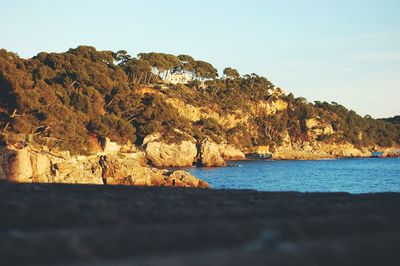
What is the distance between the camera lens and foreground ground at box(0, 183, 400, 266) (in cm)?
371

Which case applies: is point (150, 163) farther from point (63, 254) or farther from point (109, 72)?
point (63, 254)

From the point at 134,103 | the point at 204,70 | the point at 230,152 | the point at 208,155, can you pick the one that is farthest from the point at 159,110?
the point at 204,70

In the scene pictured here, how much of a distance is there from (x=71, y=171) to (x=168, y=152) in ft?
156

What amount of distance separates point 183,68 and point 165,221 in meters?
126

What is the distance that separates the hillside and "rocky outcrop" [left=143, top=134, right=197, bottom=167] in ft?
0.70

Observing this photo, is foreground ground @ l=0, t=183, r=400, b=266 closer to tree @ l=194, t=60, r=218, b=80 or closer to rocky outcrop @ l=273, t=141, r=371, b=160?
rocky outcrop @ l=273, t=141, r=371, b=160

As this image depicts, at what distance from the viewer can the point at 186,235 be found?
15.0ft

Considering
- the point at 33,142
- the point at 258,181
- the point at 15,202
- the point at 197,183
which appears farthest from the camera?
the point at 258,181

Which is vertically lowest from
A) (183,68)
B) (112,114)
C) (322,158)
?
(322,158)

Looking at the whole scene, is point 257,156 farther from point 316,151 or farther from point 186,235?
point 186,235

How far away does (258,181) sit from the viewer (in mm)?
60531

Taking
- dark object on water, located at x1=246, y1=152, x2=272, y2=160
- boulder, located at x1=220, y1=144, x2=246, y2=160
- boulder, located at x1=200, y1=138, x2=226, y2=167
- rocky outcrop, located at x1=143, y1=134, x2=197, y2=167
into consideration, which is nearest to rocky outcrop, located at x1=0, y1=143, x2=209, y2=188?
rocky outcrop, located at x1=143, y1=134, x2=197, y2=167

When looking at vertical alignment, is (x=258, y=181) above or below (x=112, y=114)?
below

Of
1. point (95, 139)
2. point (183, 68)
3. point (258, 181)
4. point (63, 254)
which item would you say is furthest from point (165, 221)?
point (183, 68)
